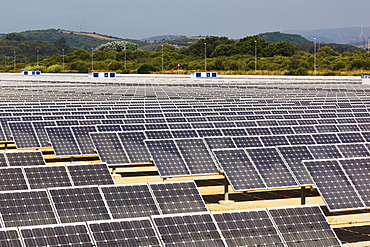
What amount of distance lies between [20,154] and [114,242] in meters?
11.2

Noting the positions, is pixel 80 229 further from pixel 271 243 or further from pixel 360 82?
pixel 360 82

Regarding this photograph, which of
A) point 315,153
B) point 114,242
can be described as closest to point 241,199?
point 315,153

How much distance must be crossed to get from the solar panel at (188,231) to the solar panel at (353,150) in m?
11.5

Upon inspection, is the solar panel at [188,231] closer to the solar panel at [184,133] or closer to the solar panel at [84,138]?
the solar panel at [184,133]

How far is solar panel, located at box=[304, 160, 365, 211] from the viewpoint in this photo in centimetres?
1786

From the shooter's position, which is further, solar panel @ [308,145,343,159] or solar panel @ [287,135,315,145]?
solar panel @ [287,135,315,145]

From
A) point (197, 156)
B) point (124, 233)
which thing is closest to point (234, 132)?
point (197, 156)

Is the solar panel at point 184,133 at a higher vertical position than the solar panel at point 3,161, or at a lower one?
higher

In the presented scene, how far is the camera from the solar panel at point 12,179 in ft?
61.0

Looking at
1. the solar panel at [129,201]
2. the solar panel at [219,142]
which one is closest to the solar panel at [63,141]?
the solar panel at [219,142]

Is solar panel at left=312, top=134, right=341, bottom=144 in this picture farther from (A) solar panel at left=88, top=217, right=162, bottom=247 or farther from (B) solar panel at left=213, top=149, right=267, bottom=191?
(A) solar panel at left=88, top=217, right=162, bottom=247

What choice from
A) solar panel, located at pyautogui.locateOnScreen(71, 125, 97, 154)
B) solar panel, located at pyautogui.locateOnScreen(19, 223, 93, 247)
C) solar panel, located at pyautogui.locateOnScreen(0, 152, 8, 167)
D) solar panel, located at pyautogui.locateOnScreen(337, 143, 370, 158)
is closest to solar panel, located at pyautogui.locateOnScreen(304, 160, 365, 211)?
solar panel, located at pyautogui.locateOnScreen(337, 143, 370, 158)

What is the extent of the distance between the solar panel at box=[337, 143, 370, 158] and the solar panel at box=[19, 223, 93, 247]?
535 inches

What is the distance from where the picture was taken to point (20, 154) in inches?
894
